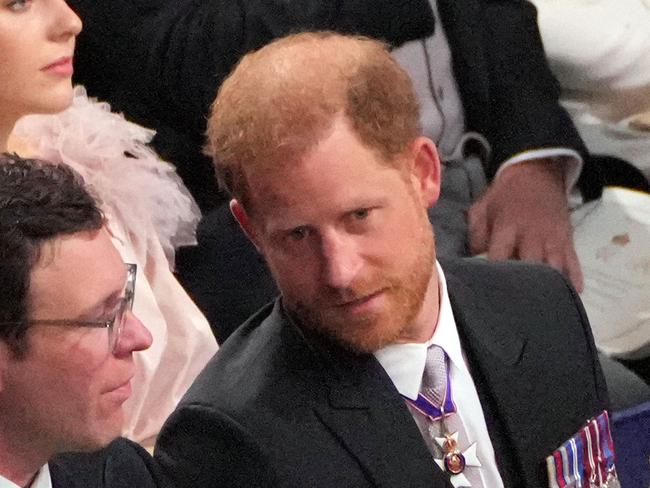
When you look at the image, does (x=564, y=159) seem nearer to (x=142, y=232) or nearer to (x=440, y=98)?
(x=440, y=98)

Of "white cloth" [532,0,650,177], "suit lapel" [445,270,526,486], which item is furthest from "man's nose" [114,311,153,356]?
"white cloth" [532,0,650,177]

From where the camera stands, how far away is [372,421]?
1.15 m

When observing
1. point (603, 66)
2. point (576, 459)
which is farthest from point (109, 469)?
point (603, 66)

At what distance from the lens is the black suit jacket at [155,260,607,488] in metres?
1.10

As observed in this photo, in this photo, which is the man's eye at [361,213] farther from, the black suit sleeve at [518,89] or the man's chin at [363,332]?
the black suit sleeve at [518,89]

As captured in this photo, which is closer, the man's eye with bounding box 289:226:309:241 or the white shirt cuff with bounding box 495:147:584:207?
the man's eye with bounding box 289:226:309:241

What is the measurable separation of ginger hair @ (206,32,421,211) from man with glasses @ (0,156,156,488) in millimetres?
155

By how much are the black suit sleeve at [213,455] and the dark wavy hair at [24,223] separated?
21 centimetres

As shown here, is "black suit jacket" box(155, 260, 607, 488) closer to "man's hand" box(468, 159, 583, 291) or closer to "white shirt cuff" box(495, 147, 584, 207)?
"man's hand" box(468, 159, 583, 291)

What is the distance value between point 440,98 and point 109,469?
1067 mm

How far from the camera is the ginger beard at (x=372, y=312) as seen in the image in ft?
3.64

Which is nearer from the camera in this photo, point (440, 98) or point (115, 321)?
point (115, 321)

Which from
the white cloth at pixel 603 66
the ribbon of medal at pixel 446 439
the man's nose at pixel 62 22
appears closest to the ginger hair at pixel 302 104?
the ribbon of medal at pixel 446 439

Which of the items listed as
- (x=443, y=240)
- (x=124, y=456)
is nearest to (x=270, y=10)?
(x=443, y=240)
